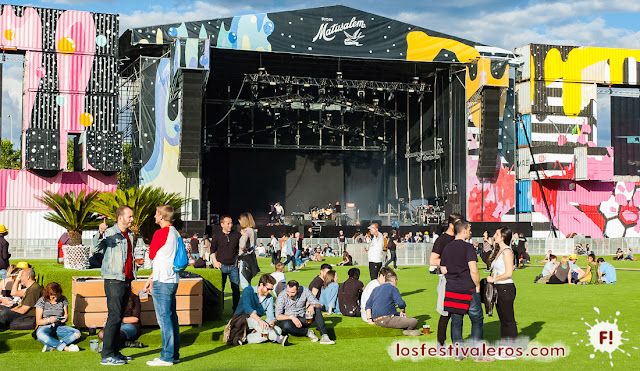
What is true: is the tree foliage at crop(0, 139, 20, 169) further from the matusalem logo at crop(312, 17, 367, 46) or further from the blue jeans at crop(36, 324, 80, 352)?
the blue jeans at crop(36, 324, 80, 352)

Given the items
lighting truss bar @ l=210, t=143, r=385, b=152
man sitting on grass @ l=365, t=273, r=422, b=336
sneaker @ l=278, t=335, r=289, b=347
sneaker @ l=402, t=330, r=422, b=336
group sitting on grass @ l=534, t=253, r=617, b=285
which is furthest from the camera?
lighting truss bar @ l=210, t=143, r=385, b=152

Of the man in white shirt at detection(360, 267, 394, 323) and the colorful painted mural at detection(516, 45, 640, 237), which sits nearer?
the man in white shirt at detection(360, 267, 394, 323)

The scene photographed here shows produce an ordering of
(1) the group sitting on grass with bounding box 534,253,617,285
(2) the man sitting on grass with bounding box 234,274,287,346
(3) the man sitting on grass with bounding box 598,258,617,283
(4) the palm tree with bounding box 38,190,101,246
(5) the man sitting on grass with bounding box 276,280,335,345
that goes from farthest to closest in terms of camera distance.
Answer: (3) the man sitting on grass with bounding box 598,258,617,283 → (1) the group sitting on grass with bounding box 534,253,617,285 → (4) the palm tree with bounding box 38,190,101,246 → (5) the man sitting on grass with bounding box 276,280,335,345 → (2) the man sitting on grass with bounding box 234,274,287,346

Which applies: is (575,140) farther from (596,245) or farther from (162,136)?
(162,136)

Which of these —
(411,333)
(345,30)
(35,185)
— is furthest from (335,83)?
(411,333)

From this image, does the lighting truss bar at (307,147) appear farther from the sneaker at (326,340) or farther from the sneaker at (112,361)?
the sneaker at (112,361)

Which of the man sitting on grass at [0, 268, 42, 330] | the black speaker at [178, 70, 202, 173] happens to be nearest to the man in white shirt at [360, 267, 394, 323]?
the man sitting on grass at [0, 268, 42, 330]

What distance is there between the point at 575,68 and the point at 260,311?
38992mm

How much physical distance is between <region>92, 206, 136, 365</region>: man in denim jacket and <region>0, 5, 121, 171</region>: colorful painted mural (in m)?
30.5

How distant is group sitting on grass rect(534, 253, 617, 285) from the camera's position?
61.1 ft

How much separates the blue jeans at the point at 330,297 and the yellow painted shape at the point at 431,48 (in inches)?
1101

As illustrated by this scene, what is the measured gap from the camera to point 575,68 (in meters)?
44.8

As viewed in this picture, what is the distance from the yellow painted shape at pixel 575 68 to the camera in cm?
4419

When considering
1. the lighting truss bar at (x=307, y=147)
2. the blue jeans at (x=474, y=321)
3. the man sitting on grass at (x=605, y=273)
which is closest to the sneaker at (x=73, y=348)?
the blue jeans at (x=474, y=321)
